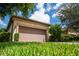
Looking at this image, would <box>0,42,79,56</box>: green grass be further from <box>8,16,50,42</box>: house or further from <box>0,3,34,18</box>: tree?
<box>0,3,34,18</box>: tree

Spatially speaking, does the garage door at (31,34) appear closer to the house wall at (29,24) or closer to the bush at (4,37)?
the house wall at (29,24)

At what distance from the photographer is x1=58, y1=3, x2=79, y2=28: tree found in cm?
610

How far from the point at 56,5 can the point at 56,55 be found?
1827mm

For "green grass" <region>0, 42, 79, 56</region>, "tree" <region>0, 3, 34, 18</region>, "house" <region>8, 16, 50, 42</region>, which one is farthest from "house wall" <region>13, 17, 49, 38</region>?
"green grass" <region>0, 42, 79, 56</region>

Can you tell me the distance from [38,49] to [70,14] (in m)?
1.64

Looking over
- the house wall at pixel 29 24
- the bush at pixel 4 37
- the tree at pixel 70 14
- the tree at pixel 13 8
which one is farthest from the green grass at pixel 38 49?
the tree at pixel 13 8

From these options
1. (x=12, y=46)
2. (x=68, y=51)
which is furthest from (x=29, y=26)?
(x=68, y=51)

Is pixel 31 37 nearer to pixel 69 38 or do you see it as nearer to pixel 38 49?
pixel 38 49

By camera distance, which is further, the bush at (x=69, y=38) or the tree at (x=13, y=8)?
the tree at (x=13, y=8)

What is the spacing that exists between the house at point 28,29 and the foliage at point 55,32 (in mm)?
158

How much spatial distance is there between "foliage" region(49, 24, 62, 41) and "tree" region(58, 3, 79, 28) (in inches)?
11.5

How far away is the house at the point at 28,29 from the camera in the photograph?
19.6 feet

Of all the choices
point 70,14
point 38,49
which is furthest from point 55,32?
point 38,49

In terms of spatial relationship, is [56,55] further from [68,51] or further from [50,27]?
[50,27]
